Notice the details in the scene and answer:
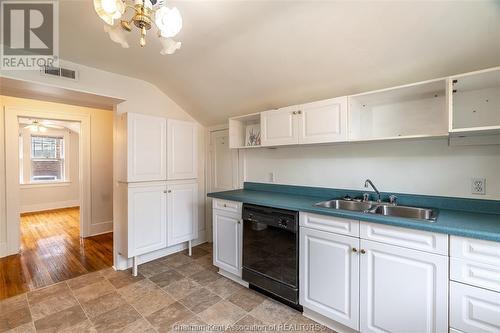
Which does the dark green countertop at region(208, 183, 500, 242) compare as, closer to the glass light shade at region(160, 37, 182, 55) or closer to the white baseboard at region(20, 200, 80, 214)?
the glass light shade at region(160, 37, 182, 55)

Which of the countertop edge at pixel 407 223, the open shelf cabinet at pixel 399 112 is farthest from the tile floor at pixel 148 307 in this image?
the open shelf cabinet at pixel 399 112

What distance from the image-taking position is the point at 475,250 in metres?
1.26

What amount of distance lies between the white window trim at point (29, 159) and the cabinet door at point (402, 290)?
7642mm

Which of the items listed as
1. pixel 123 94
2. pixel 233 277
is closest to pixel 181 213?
pixel 233 277

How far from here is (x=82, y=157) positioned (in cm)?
413

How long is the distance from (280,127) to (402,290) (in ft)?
5.43

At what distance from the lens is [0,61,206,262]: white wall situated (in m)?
2.39

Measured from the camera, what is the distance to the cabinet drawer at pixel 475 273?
1.21m

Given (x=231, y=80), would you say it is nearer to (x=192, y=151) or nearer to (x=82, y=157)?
(x=192, y=151)

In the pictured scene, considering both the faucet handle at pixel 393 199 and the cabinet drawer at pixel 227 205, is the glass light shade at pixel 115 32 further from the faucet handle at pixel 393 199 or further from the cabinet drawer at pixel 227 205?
the faucet handle at pixel 393 199

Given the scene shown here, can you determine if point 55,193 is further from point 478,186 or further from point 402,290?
point 478,186

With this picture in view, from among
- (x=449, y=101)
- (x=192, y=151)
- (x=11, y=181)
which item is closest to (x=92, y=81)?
(x=192, y=151)

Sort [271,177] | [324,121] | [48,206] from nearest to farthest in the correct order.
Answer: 1. [324,121]
2. [271,177]
3. [48,206]

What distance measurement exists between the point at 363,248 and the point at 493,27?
1.58 metres
